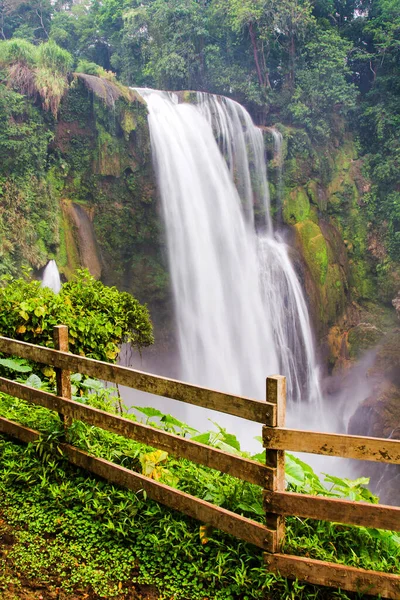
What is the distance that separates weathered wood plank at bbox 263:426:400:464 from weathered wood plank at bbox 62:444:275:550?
44 cm

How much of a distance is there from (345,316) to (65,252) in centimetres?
1053

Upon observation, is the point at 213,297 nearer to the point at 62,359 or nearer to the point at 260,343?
the point at 260,343

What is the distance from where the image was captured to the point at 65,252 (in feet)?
43.2

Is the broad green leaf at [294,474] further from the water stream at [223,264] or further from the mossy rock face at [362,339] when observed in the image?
the mossy rock face at [362,339]

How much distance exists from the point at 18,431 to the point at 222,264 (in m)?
12.4

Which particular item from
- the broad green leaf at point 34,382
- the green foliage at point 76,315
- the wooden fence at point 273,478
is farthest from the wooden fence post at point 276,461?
the green foliage at point 76,315

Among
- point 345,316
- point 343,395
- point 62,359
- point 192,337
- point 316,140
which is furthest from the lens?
point 316,140

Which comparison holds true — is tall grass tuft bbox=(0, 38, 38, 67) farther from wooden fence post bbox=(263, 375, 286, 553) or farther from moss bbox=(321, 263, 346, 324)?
wooden fence post bbox=(263, 375, 286, 553)

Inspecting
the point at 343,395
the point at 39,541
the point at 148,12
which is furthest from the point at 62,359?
the point at 148,12

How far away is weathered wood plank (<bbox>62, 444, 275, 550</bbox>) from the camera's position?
247 cm

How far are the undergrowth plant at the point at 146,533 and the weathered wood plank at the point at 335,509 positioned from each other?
0.25 metres

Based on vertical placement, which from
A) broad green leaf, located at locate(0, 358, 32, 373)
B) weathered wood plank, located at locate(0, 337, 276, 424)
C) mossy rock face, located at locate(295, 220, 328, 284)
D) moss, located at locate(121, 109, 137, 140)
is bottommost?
mossy rock face, located at locate(295, 220, 328, 284)

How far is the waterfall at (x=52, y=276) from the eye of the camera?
41.2 ft

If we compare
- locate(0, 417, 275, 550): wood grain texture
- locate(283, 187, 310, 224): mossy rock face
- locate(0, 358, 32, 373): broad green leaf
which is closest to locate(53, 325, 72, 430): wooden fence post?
locate(0, 417, 275, 550): wood grain texture
